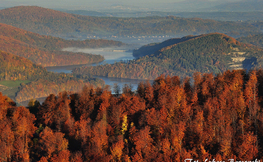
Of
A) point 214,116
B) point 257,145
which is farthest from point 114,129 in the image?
point 257,145

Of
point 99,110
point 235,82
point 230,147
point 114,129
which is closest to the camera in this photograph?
point 230,147

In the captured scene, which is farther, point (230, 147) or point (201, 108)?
point (201, 108)

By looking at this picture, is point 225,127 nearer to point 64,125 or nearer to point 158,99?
point 158,99

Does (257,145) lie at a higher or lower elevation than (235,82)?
lower

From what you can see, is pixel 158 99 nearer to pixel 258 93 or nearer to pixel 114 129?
pixel 114 129

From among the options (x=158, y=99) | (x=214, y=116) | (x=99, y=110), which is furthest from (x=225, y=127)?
(x=99, y=110)

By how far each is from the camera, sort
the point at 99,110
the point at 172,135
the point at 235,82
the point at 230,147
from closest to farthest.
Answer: the point at 230,147 < the point at 172,135 < the point at 99,110 < the point at 235,82

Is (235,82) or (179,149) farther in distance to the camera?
(235,82)
